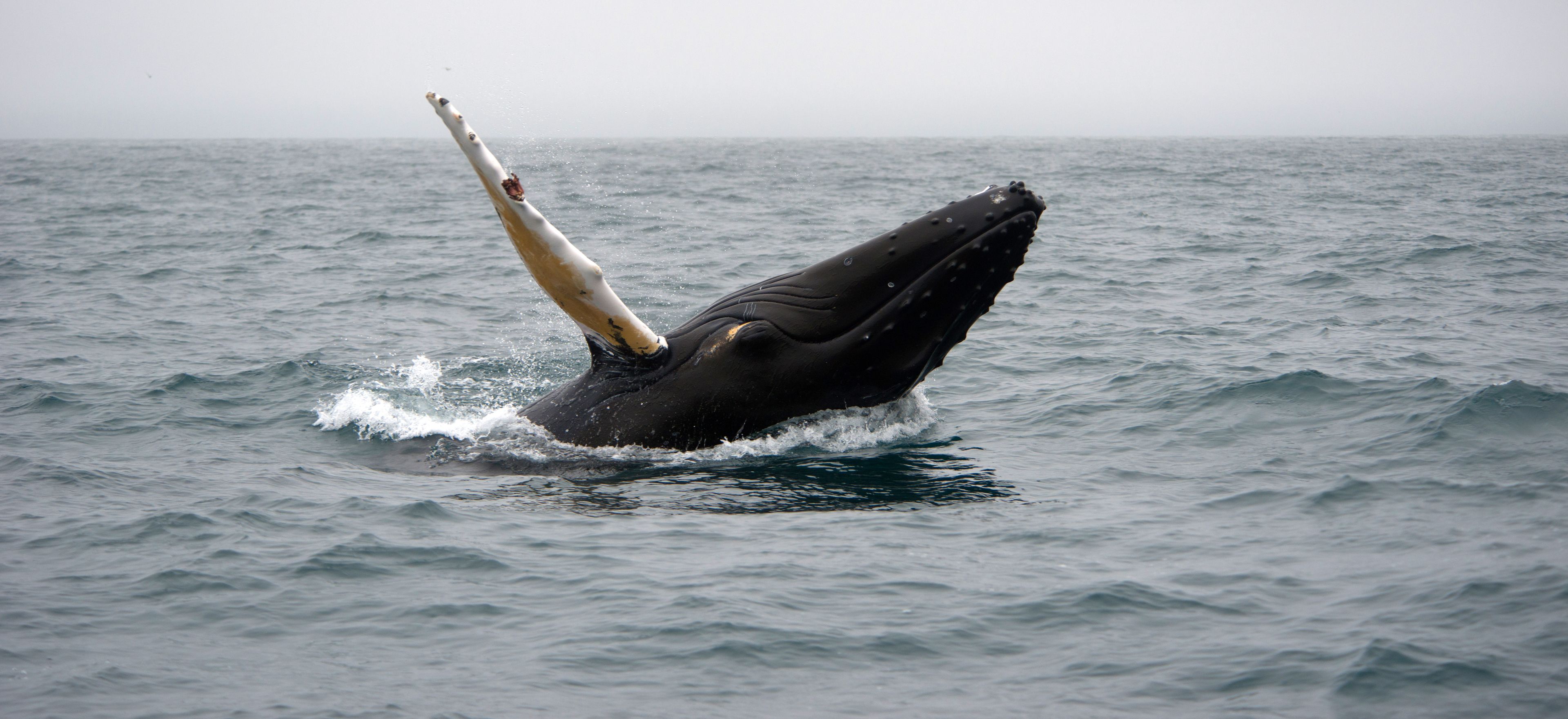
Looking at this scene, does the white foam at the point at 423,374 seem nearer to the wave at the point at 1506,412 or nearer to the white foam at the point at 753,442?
the white foam at the point at 753,442

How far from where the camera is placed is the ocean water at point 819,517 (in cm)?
684

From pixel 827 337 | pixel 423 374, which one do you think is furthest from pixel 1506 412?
pixel 423 374

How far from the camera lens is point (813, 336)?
10.0 meters

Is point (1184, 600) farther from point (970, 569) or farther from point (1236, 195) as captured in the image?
point (1236, 195)

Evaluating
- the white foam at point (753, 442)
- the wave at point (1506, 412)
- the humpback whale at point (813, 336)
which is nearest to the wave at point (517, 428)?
the white foam at point (753, 442)

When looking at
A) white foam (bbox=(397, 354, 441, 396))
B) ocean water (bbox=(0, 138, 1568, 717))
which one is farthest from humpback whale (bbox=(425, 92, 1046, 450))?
white foam (bbox=(397, 354, 441, 396))

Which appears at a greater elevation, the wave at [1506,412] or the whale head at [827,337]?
the whale head at [827,337]

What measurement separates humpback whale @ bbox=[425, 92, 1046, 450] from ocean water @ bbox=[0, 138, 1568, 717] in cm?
41

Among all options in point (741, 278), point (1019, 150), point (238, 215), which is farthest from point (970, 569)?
point (1019, 150)

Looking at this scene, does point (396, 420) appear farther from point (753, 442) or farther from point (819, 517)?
point (819, 517)

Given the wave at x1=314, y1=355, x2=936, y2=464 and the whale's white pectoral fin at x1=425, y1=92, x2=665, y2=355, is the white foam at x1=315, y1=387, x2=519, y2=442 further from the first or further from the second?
the whale's white pectoral fin at x1=425, y1=92, x2=665, y2=355

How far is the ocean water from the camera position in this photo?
6836 mm

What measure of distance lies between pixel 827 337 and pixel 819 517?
4.81ft

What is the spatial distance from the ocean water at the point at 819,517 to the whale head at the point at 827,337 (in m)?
0.43
